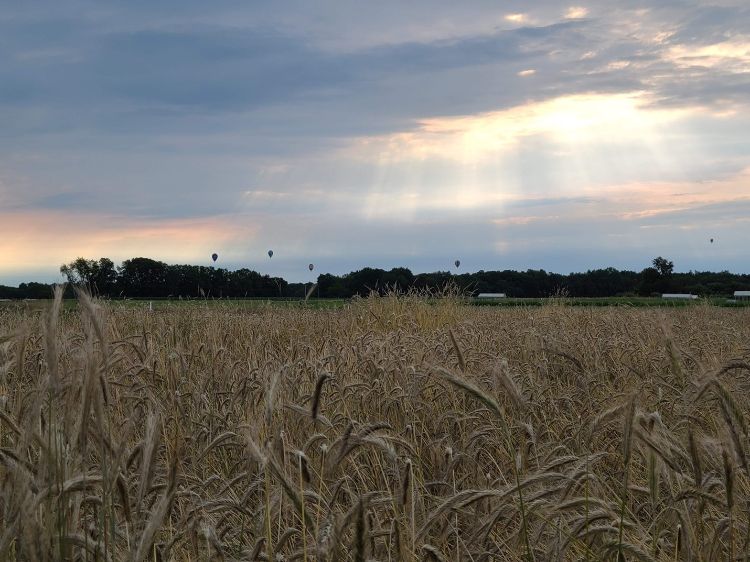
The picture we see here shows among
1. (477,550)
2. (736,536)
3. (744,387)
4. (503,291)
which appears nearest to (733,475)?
(477,550)

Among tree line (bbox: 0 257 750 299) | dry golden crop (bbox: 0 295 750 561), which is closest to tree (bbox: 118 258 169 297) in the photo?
tree line (bbox: 0 257 750 299)

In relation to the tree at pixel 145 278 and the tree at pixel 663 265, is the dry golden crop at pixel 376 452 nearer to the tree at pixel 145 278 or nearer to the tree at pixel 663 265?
the tree at pixel 145 278

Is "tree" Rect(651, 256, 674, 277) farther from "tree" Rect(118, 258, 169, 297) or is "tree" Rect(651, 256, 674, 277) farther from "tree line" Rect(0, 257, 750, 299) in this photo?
"tree" Rect(118, 258, 169, 297)

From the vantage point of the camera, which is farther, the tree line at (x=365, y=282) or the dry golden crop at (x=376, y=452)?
the tree line at (x=365, y=282)

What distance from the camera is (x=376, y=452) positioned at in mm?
4125

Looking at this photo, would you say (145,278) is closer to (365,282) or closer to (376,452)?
(365,282)

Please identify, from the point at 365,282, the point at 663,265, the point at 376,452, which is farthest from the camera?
the point at 663,265

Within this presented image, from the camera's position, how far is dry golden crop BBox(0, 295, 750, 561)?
2.05 metres

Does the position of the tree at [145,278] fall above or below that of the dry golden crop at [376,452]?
above

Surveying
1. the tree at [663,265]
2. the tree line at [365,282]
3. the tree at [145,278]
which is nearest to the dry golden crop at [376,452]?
the tree line at [365,282]

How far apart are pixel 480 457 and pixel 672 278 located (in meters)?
54.4

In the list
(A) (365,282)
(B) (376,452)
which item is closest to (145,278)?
(A) (365,282)

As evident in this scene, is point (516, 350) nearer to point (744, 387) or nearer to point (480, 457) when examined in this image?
point (744, 387)

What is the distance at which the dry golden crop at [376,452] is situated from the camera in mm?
2049
